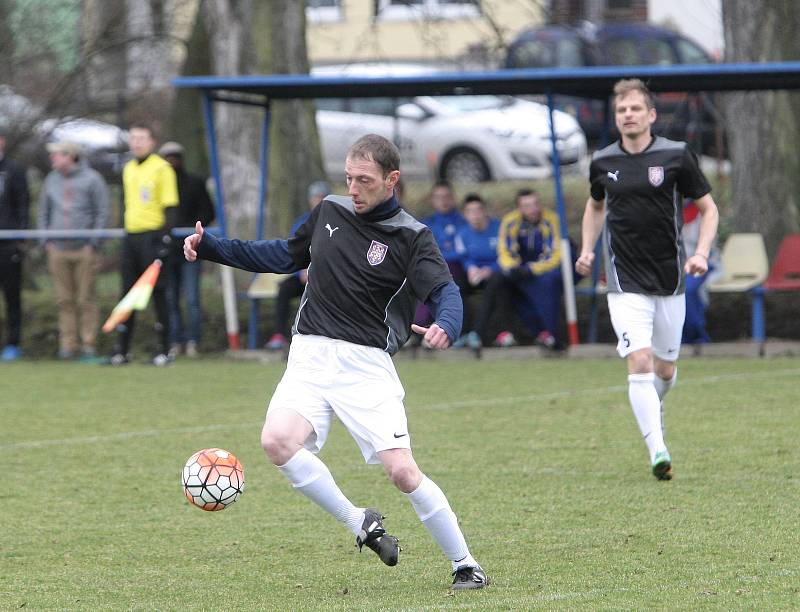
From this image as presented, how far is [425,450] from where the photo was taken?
8.92 metres

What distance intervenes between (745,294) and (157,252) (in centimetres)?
578

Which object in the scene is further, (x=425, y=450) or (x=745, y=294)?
(x=745, y=294)

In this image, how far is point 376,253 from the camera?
5570 mm

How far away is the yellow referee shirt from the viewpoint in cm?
1364

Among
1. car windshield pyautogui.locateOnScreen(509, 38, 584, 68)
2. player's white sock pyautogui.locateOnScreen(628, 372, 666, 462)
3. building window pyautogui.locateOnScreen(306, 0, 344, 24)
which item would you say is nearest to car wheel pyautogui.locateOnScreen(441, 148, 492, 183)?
car windshield pyautogui.locateOnScreen(509, 38, 584, 68)

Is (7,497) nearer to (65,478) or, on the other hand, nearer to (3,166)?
(65,478)

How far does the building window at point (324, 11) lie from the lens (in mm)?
24362

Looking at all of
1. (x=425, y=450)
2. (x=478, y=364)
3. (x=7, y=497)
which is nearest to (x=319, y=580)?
(x=7, y=497)

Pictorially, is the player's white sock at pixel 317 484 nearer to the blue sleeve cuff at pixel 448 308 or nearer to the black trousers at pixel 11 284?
the blue sleeve cuff at pixel 448 308

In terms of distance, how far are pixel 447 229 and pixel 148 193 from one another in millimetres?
2913

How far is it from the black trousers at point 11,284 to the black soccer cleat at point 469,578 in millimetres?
10542

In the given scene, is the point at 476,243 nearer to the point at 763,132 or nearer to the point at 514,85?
the point at 514,85

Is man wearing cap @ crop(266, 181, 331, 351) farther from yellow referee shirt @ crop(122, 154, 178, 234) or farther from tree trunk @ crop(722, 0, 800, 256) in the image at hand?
tree trunk @ crop(722, 0, 800, 256)

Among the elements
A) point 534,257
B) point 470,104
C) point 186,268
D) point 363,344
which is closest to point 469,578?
point 363,344
